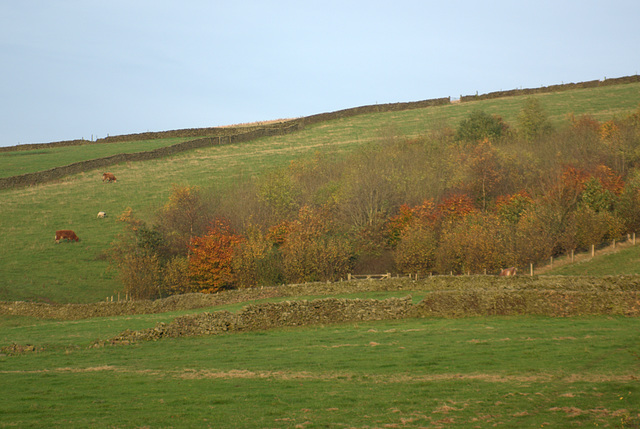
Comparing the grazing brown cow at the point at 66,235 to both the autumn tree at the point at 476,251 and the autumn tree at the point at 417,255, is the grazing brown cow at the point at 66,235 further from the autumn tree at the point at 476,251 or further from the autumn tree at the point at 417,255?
the autumn tree at the point at 476,251

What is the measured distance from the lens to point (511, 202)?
61219mm

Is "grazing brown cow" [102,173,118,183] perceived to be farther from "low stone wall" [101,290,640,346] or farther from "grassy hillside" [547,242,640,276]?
"grassy hillside" [547,242,640,276]

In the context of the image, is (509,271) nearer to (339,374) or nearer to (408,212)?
(408,212)

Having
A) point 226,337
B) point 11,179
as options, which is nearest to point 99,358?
point 226,337

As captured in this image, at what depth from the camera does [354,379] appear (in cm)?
1689

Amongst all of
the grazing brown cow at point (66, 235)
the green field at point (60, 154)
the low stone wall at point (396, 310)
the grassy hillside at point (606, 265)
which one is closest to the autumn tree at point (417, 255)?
the grassy hillside at point (606, 265)

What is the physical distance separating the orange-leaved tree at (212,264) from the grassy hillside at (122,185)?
7.44m

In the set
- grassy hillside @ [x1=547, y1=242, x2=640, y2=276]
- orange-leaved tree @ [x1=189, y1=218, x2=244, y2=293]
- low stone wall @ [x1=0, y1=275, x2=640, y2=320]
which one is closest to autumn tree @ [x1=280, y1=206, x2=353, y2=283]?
orange-leaved tree @ [x1=189, y1=218, x2=244, y2=293]

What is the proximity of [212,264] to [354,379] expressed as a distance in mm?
38025

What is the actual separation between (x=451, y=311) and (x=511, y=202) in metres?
36.9

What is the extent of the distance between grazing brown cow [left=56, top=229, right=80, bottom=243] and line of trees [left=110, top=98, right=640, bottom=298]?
523cm

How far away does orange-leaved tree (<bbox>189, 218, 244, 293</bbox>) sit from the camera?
5216 centimetres

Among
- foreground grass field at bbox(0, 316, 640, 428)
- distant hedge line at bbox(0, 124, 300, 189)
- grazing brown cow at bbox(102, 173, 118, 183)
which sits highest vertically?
distant hedge line at bbox(0, 124, 300, 189)

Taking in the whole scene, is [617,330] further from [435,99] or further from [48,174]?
[435,99]
